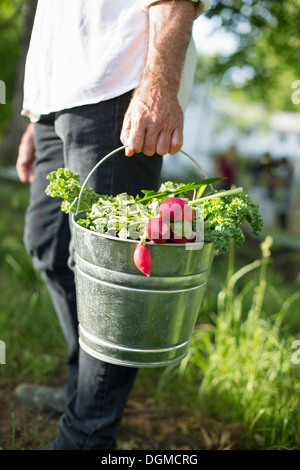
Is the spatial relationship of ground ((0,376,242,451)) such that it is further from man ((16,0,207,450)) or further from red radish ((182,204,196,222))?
red radish ((182,204,196,222))

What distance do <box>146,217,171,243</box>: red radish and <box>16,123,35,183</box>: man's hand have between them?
1.10 m

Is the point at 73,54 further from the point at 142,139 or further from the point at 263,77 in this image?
the point at 263,77

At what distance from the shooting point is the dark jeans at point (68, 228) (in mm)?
1392

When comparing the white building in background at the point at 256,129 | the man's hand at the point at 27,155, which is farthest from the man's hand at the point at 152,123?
the white building in background at the point at 256,129

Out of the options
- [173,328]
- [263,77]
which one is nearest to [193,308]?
[173,328]

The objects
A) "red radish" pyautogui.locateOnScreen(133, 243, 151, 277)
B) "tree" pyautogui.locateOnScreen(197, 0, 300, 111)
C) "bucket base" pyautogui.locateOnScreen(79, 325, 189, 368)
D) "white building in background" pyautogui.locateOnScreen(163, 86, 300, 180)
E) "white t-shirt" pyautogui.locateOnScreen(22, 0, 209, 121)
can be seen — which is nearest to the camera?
"red radish" pyautogui.locateOnScreen(133, 243, 151, 277)

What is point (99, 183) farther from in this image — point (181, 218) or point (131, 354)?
point (131, 354)

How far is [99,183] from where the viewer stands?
4.65ft

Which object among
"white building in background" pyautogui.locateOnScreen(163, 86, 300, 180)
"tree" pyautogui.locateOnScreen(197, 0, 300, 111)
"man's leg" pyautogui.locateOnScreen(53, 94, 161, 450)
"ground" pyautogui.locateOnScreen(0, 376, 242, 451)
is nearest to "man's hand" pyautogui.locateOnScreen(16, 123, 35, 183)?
"man's leg" pyautogui.locateOnScreen(53, 94, 161, 450)

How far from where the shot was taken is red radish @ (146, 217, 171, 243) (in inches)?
40.5

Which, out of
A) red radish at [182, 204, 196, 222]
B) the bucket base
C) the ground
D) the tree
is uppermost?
the tree

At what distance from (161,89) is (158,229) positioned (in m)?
0.45

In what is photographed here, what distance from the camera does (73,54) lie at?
4.58 feet

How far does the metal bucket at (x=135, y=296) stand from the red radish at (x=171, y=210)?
0.23 feet
